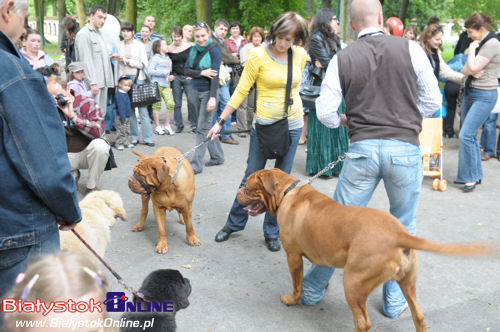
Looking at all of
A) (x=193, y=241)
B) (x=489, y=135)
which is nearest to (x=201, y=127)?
(x=193, y=241)

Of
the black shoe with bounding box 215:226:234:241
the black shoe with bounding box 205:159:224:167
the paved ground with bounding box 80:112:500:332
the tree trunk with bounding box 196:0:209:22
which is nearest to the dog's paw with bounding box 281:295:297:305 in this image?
the paved ground with bounding box 80:112:500:332

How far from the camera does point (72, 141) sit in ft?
20.0

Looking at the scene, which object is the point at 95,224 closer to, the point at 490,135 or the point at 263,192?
the point at 263,192

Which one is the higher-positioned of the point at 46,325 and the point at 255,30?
the point at 255,30

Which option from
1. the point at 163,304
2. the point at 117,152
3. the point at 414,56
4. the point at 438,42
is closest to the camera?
the point at 163,304

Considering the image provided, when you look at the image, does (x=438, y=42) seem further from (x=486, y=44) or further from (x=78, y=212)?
(x=78, y=212)

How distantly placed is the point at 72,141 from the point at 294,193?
3.75 m

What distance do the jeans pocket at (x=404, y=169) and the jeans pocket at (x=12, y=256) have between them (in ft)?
7.63

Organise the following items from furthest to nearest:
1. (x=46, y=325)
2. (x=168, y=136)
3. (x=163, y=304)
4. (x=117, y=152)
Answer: (x=168, y=136) < (x=117, y=152) < (x=163, y=304) < (x=46, y=325)

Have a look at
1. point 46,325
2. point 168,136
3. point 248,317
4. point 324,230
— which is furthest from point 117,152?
point 46,325

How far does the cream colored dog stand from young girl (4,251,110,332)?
2.08m

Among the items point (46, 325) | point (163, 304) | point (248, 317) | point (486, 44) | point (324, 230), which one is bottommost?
point (248, 317)

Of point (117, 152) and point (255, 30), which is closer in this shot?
point (117, 152)

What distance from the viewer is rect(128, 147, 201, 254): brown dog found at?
4.33 m
